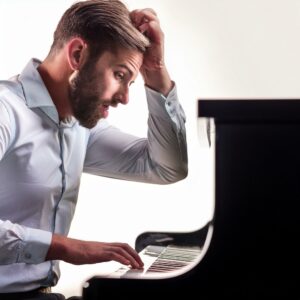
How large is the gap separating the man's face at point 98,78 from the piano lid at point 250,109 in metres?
0.86

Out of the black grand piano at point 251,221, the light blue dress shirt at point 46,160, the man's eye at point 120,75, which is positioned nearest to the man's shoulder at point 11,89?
the light blue dress shirt at point 46,160

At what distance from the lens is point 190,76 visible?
6.48 ft

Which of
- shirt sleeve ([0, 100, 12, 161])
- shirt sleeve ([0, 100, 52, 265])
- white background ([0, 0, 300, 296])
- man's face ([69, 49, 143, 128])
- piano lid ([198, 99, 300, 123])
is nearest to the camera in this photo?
piano lid ([198, 99, 300, 123])

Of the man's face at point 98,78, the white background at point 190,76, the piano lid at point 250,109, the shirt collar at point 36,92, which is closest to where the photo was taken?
the piano lid at point 250,109

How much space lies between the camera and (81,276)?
77.6 inches

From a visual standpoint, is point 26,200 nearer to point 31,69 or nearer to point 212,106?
point 31,69

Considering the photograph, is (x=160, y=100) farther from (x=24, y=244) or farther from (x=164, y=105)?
(x=24, y=244)

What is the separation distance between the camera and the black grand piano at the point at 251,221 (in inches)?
34.0

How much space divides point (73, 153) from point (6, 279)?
0.44 m

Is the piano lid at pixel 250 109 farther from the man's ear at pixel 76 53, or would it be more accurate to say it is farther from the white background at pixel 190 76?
the white background at pixel 190 76

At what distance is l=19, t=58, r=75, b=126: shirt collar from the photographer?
157 cm

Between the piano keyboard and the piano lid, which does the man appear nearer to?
the piano keyboard

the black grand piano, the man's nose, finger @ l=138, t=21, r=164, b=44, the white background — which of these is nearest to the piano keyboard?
the black grand piano

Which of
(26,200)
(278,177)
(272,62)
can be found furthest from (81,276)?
(278,177)
